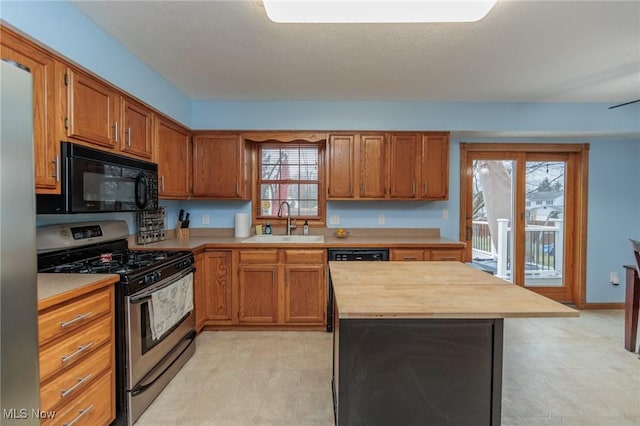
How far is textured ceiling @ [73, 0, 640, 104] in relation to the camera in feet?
6.06

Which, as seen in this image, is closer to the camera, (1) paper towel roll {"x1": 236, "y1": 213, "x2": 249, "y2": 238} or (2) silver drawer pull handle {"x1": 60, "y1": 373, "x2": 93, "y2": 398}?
(2) silver drawer pull handle {"x1": 60, "y1": 373, "x2": 93, "y2": 398}

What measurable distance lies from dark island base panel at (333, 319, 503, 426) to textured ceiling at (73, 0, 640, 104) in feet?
6.09

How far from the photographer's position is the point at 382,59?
94.1 inches

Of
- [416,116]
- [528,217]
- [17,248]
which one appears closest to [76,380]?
[17,248]

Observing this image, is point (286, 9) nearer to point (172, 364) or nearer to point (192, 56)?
point (192, 56)

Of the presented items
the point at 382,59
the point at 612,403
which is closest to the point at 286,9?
the point at 382,59

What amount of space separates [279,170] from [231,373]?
233cm

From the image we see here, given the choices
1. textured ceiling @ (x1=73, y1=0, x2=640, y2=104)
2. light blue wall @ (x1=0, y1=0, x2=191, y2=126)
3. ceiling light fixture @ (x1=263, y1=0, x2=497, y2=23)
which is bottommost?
ceiling light fixture @ (x1=263, y1=0, x2=497, y2=23)

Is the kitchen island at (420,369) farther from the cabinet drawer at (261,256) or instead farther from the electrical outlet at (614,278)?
the electrical outlet at (614,278)

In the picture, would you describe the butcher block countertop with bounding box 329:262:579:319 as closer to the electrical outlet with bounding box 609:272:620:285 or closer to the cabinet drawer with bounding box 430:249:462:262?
the cabinet drawer with bounding box 430:249:462:262

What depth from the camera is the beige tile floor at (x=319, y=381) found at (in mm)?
1877

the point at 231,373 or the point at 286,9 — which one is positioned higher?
the point at 286,9

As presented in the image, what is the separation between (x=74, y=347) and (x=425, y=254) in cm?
283

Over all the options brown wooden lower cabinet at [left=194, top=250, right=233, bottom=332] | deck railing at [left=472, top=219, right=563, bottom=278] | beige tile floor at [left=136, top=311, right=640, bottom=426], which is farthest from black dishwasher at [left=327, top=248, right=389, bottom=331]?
deck railing at [left=472, top=219, right=563, bottom=278]
